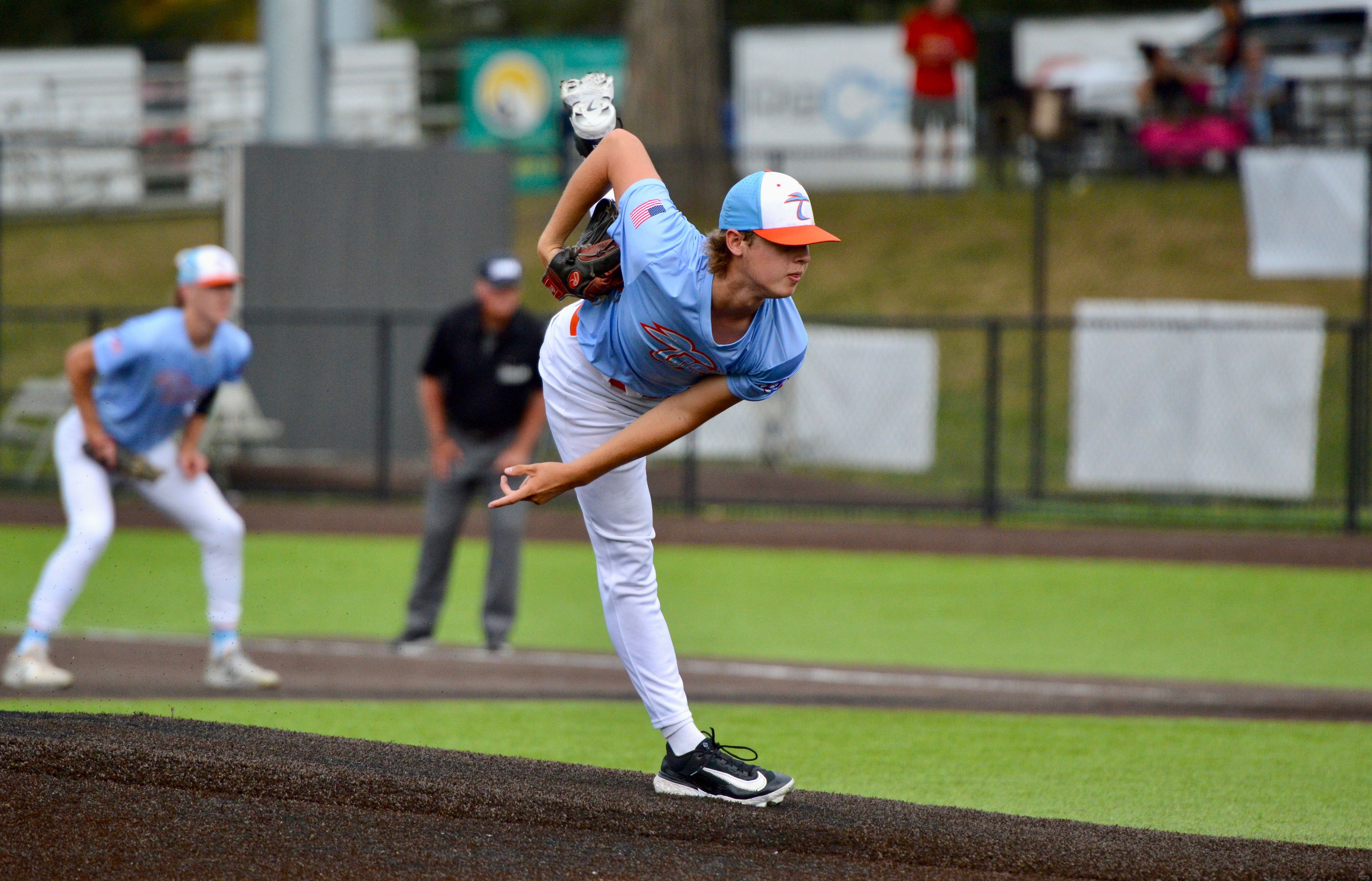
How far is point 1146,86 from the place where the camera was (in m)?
20.9

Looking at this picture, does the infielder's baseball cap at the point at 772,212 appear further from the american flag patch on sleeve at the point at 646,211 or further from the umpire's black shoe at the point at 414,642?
the umpire's black shoe at the point at 414,642

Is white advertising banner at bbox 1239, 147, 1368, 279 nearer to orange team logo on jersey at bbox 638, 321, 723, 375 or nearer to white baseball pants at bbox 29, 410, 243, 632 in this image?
white baseball pants at bbox 29, 410, 243, 632

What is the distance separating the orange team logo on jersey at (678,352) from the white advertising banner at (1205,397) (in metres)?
10.4

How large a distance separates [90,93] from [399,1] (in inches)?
828

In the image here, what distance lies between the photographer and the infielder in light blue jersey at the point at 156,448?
7.47 metres

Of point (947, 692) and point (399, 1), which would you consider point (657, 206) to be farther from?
point (399, 1)

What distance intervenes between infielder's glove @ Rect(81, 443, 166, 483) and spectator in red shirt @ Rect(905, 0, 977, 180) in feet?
46.7

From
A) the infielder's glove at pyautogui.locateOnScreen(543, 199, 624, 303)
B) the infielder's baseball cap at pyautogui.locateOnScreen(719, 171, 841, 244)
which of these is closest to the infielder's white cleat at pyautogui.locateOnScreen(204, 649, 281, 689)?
the infielder's glove at pyautogui.locateOnScreen(543, 199, 624, 303)

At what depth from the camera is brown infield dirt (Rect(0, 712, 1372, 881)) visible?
4.41 metres

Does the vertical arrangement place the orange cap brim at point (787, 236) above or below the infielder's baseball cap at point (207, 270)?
above

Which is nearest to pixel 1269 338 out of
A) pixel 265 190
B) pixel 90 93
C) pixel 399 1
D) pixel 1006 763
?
pixel 1006 763

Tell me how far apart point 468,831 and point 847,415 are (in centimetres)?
1186

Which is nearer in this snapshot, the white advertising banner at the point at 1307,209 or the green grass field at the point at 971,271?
the white advertising banner at the point at 1307,209

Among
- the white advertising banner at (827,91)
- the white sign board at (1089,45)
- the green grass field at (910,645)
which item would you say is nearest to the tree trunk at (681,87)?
the white advertising banner at (827,91)
